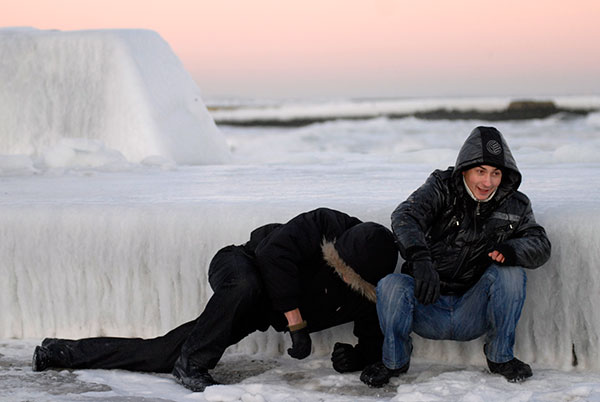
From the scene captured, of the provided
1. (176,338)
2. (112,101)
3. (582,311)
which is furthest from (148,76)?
(582,311)

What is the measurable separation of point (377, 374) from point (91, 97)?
474 centimetres

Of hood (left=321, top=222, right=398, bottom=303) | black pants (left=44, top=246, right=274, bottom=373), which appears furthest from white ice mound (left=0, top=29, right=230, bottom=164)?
hood (left=321, top=222, right=398, bottom=303)

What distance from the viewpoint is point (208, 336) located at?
292 cm

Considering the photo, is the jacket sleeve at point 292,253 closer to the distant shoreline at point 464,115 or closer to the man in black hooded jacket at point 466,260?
the man in black hooded jacket at point 466,260

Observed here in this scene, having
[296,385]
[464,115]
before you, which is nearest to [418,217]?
[296,385]

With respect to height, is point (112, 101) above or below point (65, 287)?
above

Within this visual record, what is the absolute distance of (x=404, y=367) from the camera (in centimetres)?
297

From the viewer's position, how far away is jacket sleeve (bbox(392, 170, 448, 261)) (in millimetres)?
2793

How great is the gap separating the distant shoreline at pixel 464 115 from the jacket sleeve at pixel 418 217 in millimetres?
26019

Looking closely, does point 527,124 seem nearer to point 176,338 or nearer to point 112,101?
point 112,101

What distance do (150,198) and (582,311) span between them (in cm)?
208

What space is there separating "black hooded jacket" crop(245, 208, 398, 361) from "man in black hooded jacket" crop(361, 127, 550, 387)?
77 millimetres

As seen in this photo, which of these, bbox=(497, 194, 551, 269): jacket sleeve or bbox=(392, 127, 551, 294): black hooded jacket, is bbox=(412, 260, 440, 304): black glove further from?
bbox=(497, 194, 551, 269): jacket sleeve

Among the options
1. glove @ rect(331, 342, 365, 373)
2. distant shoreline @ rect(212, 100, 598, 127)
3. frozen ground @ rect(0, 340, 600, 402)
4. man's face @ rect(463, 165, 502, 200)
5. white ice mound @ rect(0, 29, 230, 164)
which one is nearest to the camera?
frozen ground @ rect(0, 340, 600, 402)
